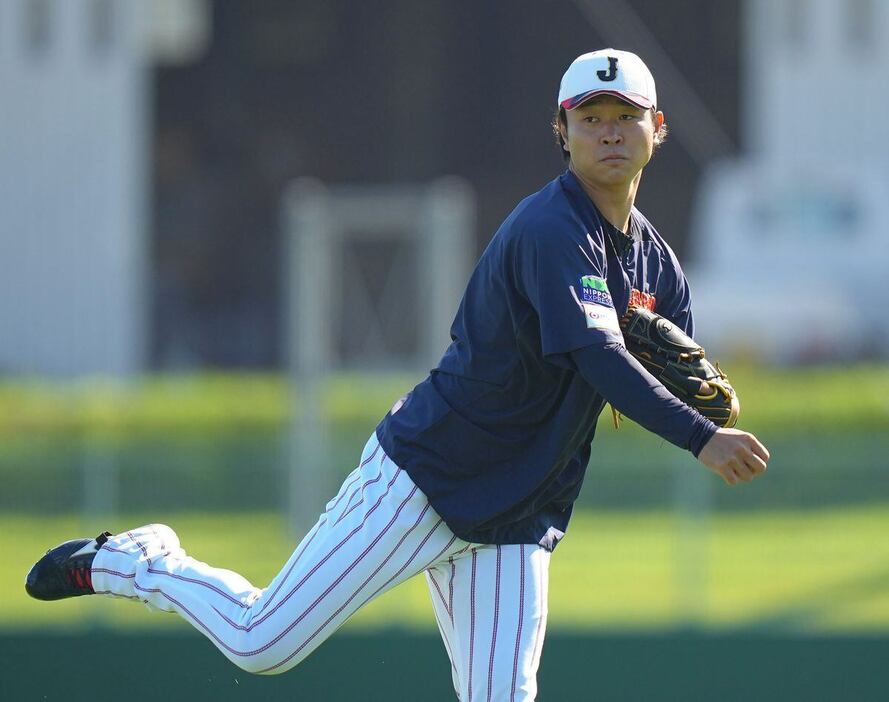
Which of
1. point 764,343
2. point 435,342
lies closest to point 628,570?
point 435,342

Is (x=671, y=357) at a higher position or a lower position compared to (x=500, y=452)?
higher

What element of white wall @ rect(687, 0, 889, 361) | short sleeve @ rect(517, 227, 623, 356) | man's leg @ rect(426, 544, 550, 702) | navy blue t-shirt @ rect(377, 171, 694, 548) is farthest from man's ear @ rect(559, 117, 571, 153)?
white wall @ rect(687, 0, 889, 361)

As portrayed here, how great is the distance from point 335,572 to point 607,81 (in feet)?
4.33

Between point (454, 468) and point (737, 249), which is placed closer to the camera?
point (454, 468)

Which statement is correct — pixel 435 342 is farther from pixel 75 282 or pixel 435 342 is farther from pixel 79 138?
pixel 79 138

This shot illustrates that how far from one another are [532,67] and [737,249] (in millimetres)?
4705

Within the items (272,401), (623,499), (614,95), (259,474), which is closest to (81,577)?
(614,95)

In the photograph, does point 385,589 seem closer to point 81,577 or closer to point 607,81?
point 81,577

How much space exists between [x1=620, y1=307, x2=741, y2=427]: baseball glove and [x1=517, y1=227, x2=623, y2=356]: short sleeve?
0.49ft

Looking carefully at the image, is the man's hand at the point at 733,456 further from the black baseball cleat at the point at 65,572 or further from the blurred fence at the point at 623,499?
the blurred fence at the point at 623,499

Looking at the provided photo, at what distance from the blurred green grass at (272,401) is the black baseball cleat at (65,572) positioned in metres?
5.51

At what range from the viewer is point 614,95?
377cm

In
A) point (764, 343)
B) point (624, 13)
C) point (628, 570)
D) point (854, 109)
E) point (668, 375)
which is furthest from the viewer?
point (624, 13)

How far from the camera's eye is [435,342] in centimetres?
1007
